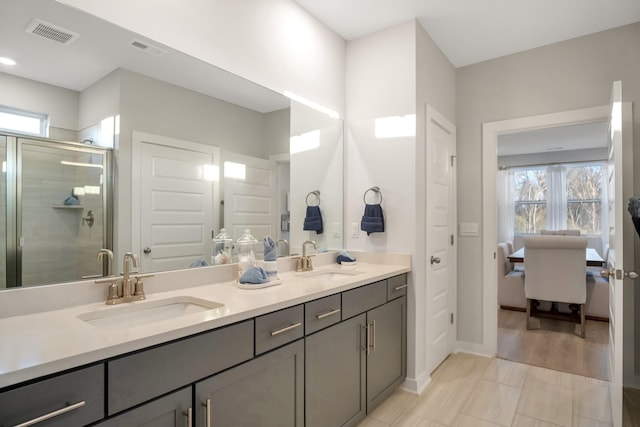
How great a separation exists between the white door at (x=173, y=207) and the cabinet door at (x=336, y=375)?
720 mm

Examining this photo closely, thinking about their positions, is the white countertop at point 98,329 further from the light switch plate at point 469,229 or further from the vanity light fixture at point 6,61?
the light switch plate at point 469,229

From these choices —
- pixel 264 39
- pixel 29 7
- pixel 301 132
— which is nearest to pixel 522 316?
pixel 301 132

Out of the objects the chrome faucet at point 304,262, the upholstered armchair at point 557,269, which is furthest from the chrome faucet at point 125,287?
the upholstered armchair at point 557,269

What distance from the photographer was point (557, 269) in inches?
147

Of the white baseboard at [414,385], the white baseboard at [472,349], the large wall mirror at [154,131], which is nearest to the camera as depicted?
the large wall mirror at [154,131]

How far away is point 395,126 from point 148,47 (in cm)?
162

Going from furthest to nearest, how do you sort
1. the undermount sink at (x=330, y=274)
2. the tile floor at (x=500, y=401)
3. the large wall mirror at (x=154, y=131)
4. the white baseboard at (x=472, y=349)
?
the white baseboard at (x=472, y=349) → the undermount sink at (x=330, y=274) → the tile floor at (x=500, y=401) → the large wall mirror at (x=154, y=131)

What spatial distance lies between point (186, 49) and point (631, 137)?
9.65 ft

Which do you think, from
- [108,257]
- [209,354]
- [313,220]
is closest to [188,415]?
[209,354]

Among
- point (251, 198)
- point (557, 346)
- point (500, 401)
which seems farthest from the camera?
point (557, 346)

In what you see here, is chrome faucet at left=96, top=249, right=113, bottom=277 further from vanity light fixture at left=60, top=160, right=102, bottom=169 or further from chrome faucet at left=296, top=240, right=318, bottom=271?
chrome faucet at left=296, top=240, right=318, bottom=271

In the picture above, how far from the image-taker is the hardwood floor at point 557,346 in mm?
2850

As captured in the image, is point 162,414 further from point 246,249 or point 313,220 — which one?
point 313,220

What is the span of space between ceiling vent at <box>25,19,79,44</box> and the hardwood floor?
3561 millimetres
